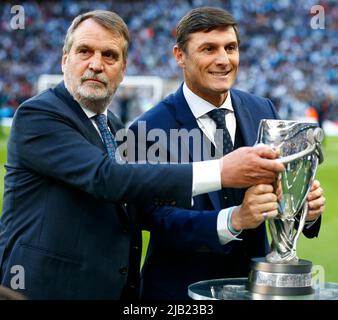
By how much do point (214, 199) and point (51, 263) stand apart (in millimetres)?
504

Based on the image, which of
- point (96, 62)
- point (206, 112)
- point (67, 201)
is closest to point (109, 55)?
point (96, 62)

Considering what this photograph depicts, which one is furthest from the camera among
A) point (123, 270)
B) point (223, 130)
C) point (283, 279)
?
point (223, 130)

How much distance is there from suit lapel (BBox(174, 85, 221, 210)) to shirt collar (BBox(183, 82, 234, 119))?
0.01 meters

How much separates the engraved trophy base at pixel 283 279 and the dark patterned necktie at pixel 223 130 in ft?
1.39

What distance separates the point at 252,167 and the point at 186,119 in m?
0.49

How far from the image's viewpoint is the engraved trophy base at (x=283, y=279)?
1.85 meters

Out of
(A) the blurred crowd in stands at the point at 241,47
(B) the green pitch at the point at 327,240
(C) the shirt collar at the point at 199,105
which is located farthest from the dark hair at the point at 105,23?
(A) the blurred crowd in stands at the point at 241,47

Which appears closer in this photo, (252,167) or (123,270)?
(252,167)

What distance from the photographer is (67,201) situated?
1987mm

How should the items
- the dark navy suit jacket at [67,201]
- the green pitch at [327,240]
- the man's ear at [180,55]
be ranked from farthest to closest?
the green pitch at [327,240], the man's ear at [180,55], the dark navy suit jacket at [67,201]

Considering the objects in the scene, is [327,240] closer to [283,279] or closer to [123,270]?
[123,270]

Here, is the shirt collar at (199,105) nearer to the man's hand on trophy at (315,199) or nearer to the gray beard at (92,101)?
the gray beard at (92,101)

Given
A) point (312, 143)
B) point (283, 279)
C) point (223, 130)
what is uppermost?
point (223, 130)
